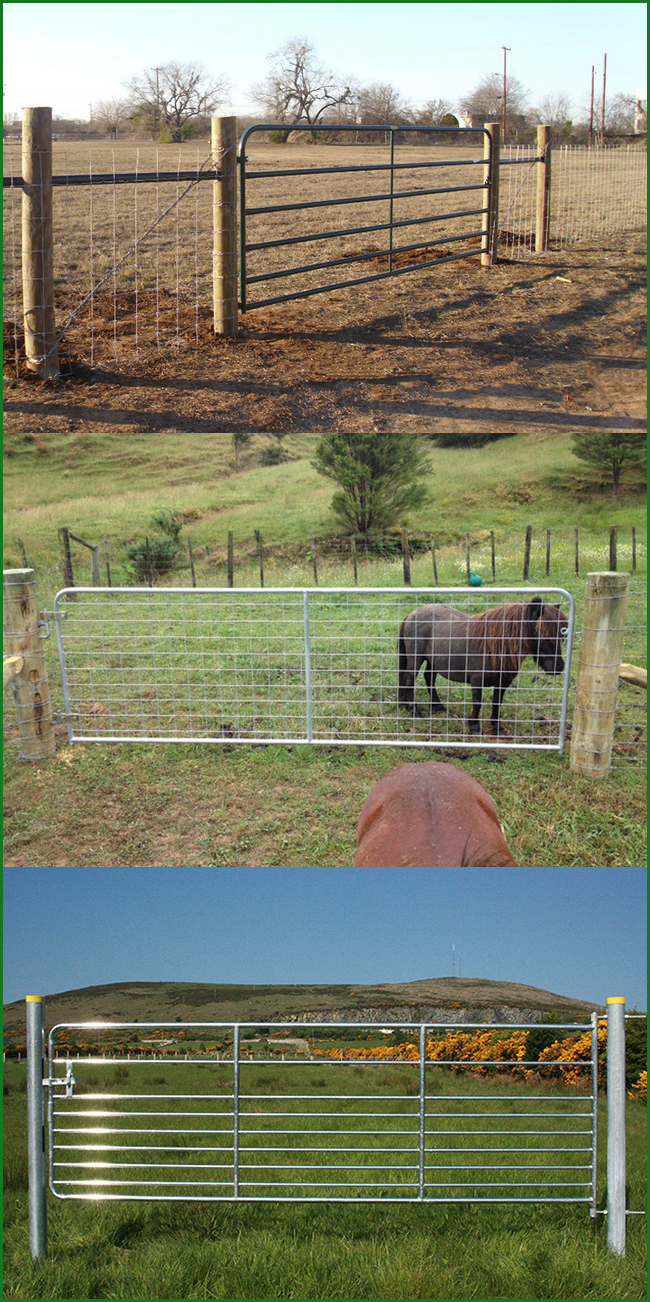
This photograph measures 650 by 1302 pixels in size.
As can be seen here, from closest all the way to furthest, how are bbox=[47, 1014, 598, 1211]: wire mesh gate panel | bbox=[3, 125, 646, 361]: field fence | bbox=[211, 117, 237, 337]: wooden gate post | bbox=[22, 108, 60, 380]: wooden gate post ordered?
bbox=[47, 1014, 598, 1211]: wire mesh gate panel → bbox=[22, 108, 60, 380]: wooden gate post → bbox=[211, 117, 237, 337]: wooden gate post → bbox=[3, 125, 646, 361]: field fence

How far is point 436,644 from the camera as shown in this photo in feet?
19.6

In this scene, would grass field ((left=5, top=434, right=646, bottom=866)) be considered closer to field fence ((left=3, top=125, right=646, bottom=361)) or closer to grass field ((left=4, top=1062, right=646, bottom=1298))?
grass field ((left=4, top=1062, right=646, bottom=1298))

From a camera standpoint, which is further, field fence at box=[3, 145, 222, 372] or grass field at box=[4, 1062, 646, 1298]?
field fence at box=[3, 145, 222, 372]

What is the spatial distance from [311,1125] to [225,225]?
21.6 feet

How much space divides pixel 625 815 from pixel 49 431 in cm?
414

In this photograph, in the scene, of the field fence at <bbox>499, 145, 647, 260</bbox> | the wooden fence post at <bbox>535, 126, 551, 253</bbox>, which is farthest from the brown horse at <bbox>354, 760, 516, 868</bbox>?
the wooden fence post at <bbox>535, 126, 551, 253</bbox>

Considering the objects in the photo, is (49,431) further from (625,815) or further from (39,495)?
(625,815)

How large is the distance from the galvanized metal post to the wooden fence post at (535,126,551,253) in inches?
326

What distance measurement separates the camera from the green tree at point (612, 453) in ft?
34.7

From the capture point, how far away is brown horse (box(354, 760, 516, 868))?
14.5ft

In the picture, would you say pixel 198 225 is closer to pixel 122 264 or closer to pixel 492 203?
pixel 122 264

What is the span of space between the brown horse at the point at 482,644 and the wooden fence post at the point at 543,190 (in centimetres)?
536

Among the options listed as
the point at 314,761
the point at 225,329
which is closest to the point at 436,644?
the point at 314,761

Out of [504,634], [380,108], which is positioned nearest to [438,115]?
[380,108]
